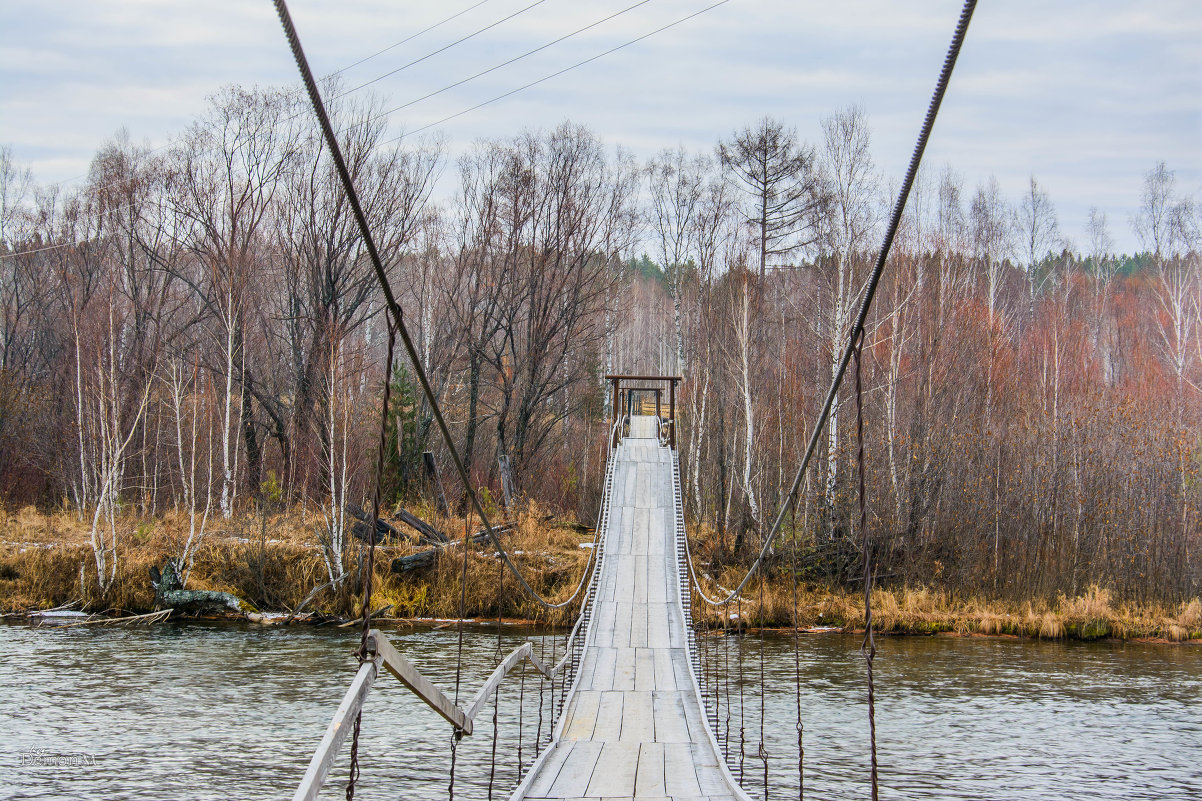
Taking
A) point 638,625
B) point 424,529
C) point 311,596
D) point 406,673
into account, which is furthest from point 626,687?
point 424,529

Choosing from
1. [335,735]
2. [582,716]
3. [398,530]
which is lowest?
[582,716]

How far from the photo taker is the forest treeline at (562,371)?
51.1 ft

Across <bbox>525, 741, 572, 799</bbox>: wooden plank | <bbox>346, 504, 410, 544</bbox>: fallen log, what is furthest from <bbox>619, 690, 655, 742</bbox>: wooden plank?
<bbox>346, 504, 410, 544</bbox>: fallen log

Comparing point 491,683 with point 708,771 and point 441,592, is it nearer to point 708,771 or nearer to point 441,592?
point 708,771

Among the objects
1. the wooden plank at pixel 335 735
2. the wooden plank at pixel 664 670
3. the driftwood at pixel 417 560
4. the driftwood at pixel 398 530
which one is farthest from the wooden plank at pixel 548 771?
the driftwood at pixel 398 530

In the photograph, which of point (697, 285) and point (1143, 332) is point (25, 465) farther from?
point (1143, 332)

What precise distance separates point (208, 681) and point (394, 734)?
2905 mm

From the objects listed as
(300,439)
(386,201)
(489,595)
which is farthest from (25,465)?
(489,595)

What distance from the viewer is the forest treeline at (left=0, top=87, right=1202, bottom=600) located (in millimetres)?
15562

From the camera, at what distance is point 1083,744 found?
9.09 metres

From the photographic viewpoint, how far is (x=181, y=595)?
48.4 ft

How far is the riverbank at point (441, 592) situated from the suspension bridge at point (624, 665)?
3.11m

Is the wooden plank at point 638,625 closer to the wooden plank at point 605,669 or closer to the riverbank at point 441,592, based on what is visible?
the wooden plank at point 605,669

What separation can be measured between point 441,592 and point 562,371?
10.2 metres
